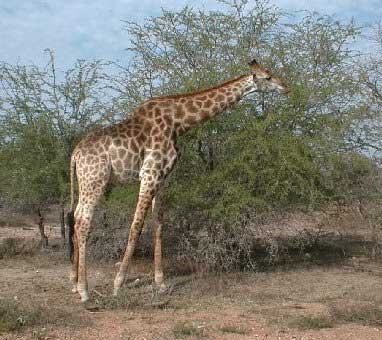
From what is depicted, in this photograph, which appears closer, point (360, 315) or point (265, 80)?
point (360, 315)

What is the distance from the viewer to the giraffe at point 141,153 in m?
8.52

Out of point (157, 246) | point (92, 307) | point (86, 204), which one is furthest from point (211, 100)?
point (92, 307)

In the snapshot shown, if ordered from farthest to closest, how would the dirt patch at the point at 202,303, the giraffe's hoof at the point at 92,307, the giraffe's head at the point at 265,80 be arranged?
the giraffe's head at the point at 265,80, the giraffe's hoof at the point at 92,307, the dirt patch at the point at 202,303

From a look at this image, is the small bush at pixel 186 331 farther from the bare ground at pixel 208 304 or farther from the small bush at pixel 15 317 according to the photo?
the small bush at pixel 15 317

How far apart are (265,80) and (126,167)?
2434 millimetres

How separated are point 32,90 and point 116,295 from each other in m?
5.40

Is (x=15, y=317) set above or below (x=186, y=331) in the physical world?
above

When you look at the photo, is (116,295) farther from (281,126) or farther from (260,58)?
(260,58)

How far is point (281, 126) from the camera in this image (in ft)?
34.2

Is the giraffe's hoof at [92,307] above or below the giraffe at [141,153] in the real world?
below

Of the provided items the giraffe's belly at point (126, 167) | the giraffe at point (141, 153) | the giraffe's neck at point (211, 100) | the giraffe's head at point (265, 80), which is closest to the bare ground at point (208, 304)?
A: the giraffe at point (141, 153)

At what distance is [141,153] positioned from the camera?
29.3ft

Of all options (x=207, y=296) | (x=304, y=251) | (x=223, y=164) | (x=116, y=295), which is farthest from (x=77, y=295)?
(x=304, y=251)

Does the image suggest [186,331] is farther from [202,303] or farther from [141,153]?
[141,153]
